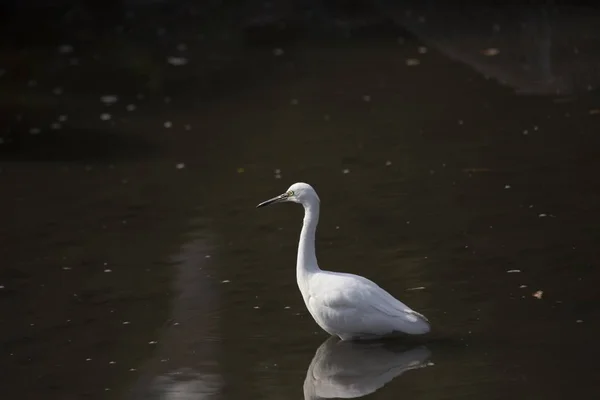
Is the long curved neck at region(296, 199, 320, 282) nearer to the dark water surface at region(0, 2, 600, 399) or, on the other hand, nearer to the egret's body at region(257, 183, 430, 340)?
the egret's body at region(257, 183, 430, 340)

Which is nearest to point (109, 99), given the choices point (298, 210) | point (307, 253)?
point (298, 210)

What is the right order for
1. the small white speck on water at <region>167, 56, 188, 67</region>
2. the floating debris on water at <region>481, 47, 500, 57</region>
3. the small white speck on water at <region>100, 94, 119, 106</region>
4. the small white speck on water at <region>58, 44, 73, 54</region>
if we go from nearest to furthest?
the small white speck on water at <region>100, 94, 119, 106</region> < the floating debris on water at <region>481, 47, 500, 57</region> < the small white speck on water at <region>167, 56, 188, 67</region> < the small white speck on water at <region>58, 44, 73, 54</region>

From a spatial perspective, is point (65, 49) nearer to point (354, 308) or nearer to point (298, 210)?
point (298, 210)

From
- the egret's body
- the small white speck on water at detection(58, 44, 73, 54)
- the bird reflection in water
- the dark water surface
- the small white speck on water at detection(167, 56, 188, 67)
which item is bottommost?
the small white speck on water at detection(58, 44, 73, 54)

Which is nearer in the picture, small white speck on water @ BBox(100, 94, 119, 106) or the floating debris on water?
small white speck on water @ BBox(100, 94, 119, 106)

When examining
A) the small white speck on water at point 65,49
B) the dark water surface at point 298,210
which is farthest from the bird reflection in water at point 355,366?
the small white speck on water at point 65,49

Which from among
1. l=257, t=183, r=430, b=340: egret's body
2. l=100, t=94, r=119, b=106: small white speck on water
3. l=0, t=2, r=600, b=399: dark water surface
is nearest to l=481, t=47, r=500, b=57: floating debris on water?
l=0, t=2, r=600, b=399: dark water surface

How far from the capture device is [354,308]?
21.5 feet

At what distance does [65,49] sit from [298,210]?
27.6 feet

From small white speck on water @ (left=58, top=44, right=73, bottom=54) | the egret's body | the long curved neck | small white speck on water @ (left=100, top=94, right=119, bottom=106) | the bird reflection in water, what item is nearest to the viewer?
the bird reflection in water

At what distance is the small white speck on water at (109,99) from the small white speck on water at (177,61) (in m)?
1.72

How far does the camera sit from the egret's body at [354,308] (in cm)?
648

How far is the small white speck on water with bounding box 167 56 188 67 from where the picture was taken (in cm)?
1555

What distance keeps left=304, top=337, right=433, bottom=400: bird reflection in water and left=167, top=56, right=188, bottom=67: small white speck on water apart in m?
9.15
